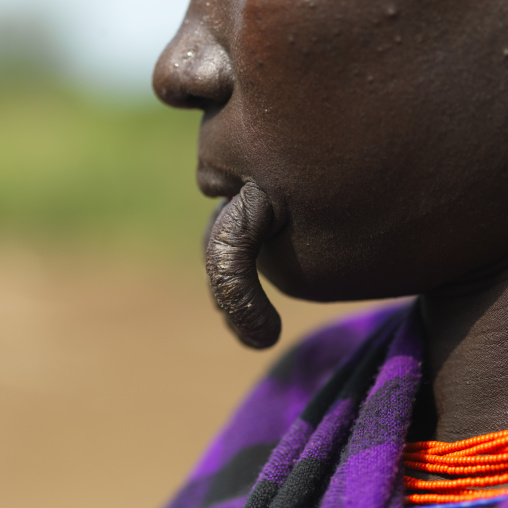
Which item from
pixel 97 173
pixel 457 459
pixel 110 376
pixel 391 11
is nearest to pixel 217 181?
pixel 391 11

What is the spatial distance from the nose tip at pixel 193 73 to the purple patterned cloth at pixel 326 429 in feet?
1.70

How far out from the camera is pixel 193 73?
3.51ft

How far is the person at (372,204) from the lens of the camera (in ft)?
2.90

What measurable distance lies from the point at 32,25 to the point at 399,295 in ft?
47.9

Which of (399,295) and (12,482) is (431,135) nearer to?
(399,295)

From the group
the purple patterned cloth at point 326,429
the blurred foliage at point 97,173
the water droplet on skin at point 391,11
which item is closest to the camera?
the water droplet on skin at point 391,11

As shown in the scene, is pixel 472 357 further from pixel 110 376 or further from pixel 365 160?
pixel 110 376

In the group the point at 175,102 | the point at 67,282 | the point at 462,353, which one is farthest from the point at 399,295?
the point at 67,282

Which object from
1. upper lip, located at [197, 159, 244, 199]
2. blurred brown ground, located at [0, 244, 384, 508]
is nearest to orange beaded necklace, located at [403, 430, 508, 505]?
upper lip, located at [197, 159, 244, 199]

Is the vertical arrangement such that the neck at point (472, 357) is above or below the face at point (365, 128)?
below

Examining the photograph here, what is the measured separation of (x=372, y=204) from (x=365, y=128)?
109 millimetres

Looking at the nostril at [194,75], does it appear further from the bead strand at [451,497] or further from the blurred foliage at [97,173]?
the blurred foliage at [97,173]

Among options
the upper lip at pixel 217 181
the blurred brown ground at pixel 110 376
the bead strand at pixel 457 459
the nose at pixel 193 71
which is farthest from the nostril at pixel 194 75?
the blurred brown ground at pixel 110 376

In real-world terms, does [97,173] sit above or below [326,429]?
below
